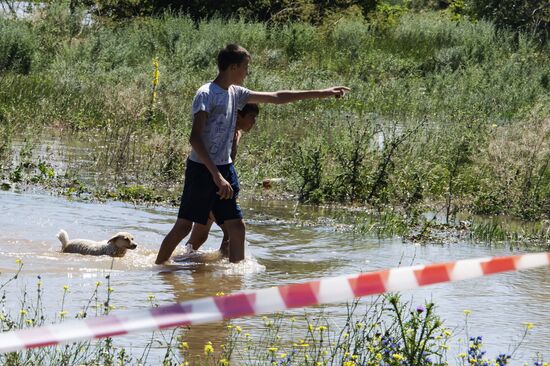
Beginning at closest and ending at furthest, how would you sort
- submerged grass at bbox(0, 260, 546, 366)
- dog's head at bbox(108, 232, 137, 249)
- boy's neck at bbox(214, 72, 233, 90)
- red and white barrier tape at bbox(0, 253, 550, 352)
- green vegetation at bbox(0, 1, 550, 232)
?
red and white barrier tape at bbox(0, 253, 550, 352) → submerged grass at bbox(0, 260, 546, 366) → boy's neck at bbox(214, 72, 233, 90) → dog's head at bbox(108, 232, 137, 249) → green vegetation at bbox(0, 1, 550, 232)

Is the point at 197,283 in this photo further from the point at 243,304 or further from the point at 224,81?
the point at 243,304

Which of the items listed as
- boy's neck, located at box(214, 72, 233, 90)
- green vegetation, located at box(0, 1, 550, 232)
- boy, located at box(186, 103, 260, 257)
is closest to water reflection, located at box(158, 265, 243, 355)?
boy, located at box(186, 103, 260, 257)

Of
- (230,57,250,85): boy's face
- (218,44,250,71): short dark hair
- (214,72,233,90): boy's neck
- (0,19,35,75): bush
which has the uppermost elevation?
(218,44,250,71): short dark hair

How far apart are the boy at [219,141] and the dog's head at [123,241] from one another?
2.34 ft

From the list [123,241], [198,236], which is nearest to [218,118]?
[198,236]

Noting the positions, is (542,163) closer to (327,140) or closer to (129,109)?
(327,140)

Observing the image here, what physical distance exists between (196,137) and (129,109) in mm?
7022

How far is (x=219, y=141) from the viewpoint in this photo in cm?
829

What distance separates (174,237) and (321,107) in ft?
45.0

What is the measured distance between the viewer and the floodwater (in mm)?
7410

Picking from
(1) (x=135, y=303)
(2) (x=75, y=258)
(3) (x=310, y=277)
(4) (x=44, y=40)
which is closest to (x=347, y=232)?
(3) (x=310, y=277)

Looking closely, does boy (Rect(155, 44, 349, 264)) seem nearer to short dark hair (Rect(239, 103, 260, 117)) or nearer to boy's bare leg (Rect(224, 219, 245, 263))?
boy's bare leg (Rect(224, 219, 245, 263))

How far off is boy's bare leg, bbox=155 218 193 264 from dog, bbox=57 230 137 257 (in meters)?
0.40

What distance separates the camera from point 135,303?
7629mm
